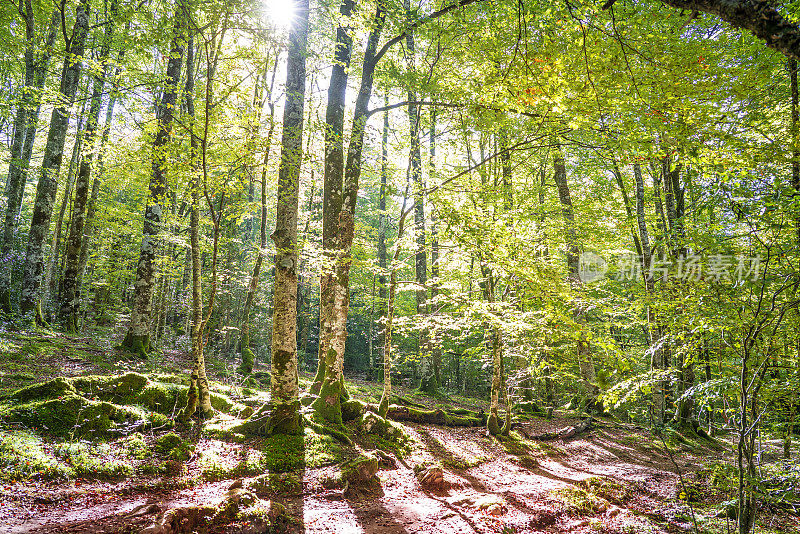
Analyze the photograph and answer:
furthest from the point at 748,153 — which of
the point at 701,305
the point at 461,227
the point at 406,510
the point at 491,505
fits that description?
the point at 406,510

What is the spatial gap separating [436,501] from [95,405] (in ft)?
18.0

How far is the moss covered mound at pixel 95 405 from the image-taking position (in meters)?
5.29

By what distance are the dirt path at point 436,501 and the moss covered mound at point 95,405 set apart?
1301 millimetres

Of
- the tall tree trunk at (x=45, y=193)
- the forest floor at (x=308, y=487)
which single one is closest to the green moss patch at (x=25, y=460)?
the forest floor at (x=308, y=487)

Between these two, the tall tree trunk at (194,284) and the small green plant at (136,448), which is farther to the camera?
the tall tree trunk at (194,284)

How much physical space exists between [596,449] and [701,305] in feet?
26.0

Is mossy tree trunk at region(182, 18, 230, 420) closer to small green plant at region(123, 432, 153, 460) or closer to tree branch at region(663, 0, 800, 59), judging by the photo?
small green plant at region(123, 432, 153, 460)

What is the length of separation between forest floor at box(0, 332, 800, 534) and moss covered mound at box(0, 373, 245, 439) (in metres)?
0.10

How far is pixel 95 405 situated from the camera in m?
5.70

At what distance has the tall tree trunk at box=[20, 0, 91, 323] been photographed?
10.7 m

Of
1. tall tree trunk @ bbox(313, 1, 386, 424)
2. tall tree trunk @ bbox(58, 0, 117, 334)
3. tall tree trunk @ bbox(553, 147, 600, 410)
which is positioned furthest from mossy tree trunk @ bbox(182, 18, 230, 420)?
tall tree trunk @ bbox(553, 147, 600, 410)

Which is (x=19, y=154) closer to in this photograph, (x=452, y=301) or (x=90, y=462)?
(x=90, y=462)

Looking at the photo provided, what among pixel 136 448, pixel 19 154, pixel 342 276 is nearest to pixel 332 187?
pixel 342 276

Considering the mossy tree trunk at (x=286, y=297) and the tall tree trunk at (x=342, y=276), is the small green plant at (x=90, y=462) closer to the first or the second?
the mossy tree trunk at (x=286, y=297)
